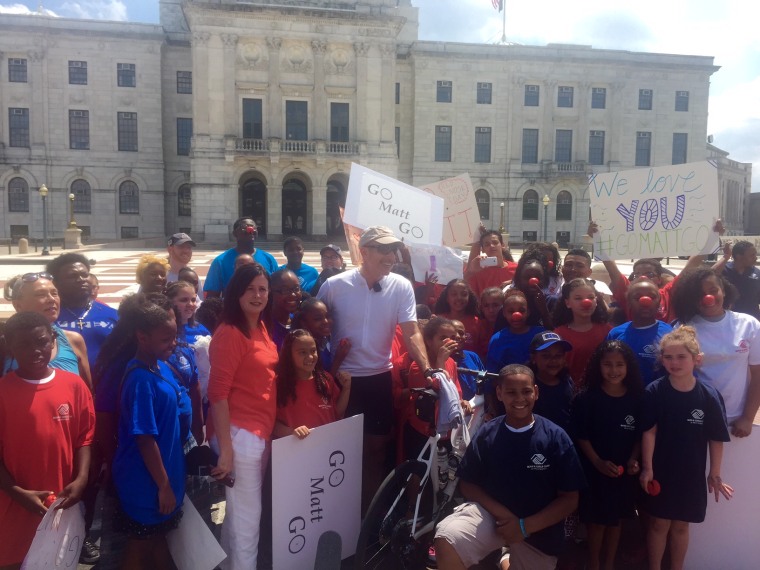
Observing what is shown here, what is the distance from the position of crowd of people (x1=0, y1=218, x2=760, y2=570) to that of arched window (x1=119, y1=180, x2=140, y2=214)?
41.5 m

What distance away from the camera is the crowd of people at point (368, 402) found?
3.13 metres

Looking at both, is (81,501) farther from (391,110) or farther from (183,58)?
(183,58)

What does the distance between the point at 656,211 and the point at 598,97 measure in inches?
1762

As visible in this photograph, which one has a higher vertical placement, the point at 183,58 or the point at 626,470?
the point at 183,58

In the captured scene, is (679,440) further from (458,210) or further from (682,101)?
(682,101)

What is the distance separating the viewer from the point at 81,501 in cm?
330

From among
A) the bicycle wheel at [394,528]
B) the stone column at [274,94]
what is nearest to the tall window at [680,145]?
the stone column at [274,94]

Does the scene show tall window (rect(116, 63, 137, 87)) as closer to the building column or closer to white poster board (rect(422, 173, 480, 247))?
the building column

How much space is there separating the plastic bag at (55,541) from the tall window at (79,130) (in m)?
44.2

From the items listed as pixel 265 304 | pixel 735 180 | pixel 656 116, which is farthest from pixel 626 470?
pixel 735 180

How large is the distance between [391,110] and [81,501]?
127ft

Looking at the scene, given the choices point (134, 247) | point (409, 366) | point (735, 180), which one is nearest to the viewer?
point (409, 366)

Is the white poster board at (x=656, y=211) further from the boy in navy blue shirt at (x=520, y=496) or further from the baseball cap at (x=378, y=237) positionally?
the boy in navy blue shirt at (x=520, y=496)

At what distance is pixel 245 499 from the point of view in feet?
11.4
